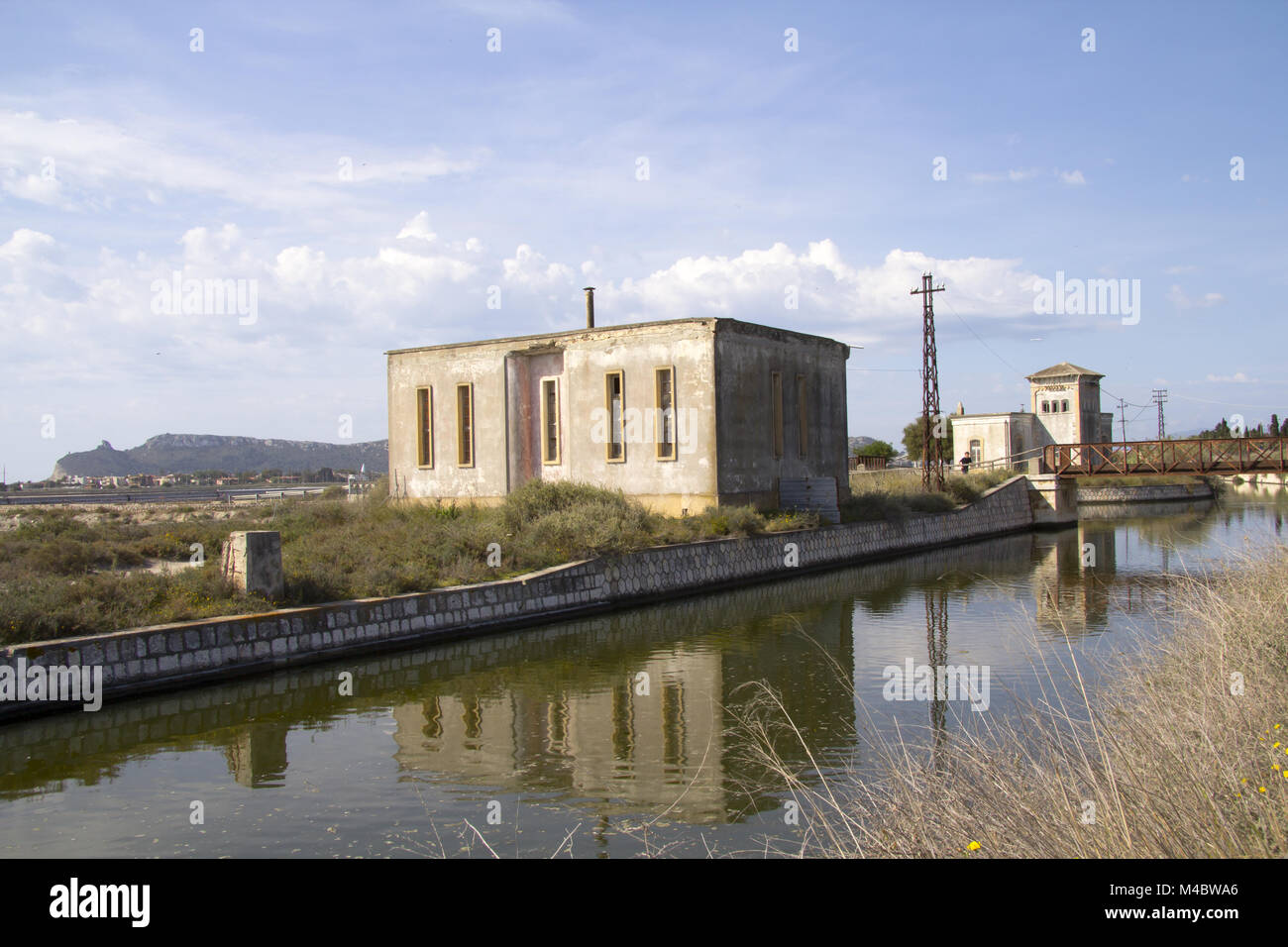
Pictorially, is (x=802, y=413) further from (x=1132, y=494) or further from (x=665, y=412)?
(x=1132, y=494)

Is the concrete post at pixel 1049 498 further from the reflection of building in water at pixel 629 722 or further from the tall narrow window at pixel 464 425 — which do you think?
the reflection of building in water at pixel 629 722

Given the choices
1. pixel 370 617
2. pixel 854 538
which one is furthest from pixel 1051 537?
pixel 370 617

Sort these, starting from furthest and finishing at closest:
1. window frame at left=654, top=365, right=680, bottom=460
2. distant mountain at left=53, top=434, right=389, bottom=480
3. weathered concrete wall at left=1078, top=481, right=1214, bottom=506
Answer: distant mountain at left=53, top=434, right=389, bottom=480 → weathered concrete wall at left=1078, top=481, right=1214, bottom=506 → window frame at left=654, top=365, right=680, bottom=460

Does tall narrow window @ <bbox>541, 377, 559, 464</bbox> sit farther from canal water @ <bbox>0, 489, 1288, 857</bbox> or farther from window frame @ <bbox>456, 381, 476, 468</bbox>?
canal water @ <bbox>0, 489, 1288, 857</bbox>

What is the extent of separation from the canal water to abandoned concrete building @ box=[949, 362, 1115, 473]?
4512 centimetres

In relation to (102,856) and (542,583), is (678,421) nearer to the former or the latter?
(542,583)

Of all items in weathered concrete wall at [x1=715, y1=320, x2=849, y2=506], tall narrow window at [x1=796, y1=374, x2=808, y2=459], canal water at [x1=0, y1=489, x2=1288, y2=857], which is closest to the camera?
canal water at [x1=0, y1=489, x2=1288, y2=857]

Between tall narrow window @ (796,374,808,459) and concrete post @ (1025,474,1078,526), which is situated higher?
tall narrow window @ (796,374,808,459)

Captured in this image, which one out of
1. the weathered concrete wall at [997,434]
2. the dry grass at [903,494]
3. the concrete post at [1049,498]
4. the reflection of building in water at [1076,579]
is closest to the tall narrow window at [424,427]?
the dry grass at [903,494]

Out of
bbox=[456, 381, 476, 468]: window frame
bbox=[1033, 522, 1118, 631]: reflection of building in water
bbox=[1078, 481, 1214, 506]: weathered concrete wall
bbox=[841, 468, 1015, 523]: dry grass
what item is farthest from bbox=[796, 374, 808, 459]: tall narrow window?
bbox=[1078, 481, 1214, 506]: weathered concrete wall

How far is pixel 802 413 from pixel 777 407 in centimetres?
184

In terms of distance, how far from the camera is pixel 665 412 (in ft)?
85.6

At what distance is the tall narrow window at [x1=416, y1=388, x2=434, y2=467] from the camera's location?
30375 mm
